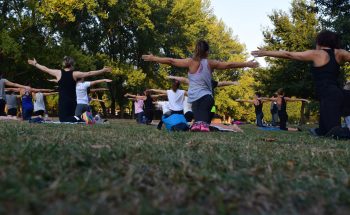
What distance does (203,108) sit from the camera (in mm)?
9828

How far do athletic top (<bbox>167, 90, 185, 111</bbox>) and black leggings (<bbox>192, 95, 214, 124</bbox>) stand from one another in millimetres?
4469

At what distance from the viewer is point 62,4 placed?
31.1m

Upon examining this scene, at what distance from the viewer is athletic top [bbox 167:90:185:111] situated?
14.4 m

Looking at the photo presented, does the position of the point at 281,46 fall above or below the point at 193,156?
above

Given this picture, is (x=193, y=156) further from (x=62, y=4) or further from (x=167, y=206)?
(x=62, y=4)

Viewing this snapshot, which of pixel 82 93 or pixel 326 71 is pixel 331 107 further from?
pixel 82 93

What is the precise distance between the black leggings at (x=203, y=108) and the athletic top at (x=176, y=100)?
14.7 feet

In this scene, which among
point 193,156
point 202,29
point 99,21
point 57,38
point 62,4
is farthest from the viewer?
point 202,29

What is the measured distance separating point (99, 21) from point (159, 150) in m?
38.0

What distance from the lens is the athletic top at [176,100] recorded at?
14.4 metres

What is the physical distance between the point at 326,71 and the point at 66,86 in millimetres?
7525

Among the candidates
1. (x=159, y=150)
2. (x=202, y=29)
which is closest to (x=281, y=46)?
(x=202, y=29)

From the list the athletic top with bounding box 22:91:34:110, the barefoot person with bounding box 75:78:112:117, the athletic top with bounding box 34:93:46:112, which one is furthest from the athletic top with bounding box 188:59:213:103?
the athletic top with bounding box 22:91:34:110

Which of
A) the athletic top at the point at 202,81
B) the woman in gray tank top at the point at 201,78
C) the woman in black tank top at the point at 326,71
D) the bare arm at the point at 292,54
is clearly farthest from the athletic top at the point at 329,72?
the athletic top at the point at 202,81
